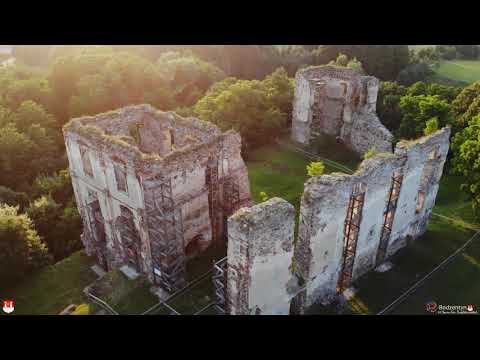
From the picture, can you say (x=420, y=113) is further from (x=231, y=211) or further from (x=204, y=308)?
(x=204, y=308)

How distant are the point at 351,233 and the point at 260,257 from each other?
6.07 m

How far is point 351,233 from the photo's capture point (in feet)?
69.7

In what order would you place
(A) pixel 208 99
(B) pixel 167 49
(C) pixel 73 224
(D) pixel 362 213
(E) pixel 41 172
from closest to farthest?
1. (D) pixel 362 213
2. (C) pixel 73 224
3. (E) pixel 41 172
4. (A) pixel 208 99
5. (B) pixel 167 49

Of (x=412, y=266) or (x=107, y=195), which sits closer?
(x=107, y=195)

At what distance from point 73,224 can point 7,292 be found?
19.6 feet

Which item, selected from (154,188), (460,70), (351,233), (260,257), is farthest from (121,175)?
(460,70)

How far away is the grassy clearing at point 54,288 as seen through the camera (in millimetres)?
22656

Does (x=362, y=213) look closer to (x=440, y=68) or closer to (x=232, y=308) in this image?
(x=232, y=308)

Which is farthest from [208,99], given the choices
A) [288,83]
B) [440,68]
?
[440,68]

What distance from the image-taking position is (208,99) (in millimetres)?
39562

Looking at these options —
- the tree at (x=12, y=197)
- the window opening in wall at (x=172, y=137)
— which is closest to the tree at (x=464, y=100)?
the window opening in wall at (x=172, y=137)

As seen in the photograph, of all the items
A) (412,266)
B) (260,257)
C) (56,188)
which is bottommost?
(412,266)

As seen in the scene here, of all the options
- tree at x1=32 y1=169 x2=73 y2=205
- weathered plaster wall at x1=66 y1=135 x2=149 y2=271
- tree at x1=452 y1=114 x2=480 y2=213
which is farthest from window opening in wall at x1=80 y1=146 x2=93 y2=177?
tree at x1=452 y1=114 x2=480 y2=213

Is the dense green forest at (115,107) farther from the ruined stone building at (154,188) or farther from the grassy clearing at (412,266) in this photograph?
the ruined stone building at (154,188)
